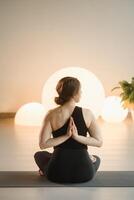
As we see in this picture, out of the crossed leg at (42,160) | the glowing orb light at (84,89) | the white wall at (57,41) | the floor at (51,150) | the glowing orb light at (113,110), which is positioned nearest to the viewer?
the floor at (51,150)

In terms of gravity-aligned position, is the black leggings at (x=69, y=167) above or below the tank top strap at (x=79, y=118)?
below

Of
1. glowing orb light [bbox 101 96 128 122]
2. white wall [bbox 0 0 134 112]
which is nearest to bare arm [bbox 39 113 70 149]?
glowing orb light [bbox 101 96 128 122]

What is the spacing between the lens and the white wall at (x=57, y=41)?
16.2 ft

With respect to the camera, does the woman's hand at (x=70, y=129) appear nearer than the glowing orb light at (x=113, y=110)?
Yes

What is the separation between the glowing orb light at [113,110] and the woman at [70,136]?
204cm

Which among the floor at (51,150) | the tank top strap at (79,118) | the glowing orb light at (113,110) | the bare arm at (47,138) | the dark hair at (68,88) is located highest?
the dark hair at (68,88)

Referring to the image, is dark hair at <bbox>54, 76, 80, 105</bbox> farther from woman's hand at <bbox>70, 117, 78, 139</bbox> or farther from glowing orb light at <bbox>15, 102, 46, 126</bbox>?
glowing orb light at <bbox>15, 102, 46, 126</bbox>

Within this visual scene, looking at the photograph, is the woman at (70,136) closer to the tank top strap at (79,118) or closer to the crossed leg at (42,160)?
the tank top strap at (79,118)

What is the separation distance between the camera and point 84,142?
2535 mm

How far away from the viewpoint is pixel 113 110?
15.1 ft

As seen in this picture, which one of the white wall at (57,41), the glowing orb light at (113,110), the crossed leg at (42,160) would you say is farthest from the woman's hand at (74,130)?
the white wall at (57,41)

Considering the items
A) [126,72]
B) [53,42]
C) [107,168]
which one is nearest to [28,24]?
[53,42]

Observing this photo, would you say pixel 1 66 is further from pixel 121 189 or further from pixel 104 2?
pixel 121 189

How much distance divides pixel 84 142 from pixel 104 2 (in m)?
2.81
